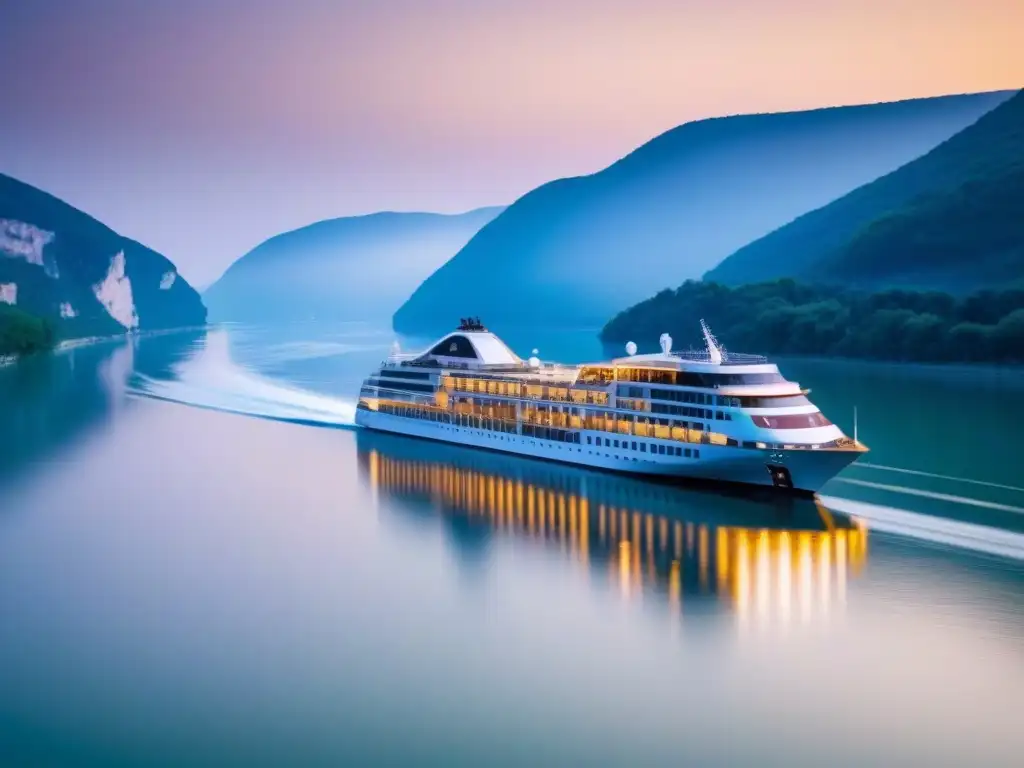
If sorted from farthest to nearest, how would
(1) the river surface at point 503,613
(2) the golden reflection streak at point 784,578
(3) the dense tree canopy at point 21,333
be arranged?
1. (3) the dense tree canopy at point 21,333
2. (2) the golden reflection streak at point 784,578
3. (1) the river surface at point 503,613

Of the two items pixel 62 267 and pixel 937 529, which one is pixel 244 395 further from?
pixel 62 267

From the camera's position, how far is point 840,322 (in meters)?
89.0

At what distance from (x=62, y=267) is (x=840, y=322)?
5123 inches

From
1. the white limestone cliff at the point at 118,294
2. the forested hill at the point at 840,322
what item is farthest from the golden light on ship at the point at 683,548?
the white limestone cliff at the point at 118,294

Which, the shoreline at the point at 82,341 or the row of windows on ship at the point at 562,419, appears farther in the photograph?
the shoreline at the point at 82,341

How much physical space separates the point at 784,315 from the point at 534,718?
82.8m

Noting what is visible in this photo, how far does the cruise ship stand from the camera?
31422mm

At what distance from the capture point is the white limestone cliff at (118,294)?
573 feet

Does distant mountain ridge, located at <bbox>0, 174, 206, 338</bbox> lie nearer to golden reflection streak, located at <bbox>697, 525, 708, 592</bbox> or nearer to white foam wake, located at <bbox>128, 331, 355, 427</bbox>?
white foam wake, located at <bbox>128, 331, 355, 427</bbox>

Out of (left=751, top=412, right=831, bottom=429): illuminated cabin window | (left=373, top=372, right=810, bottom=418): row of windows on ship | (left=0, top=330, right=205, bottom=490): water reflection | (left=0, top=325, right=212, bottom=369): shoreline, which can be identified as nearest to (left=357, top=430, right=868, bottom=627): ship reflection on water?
(left=751, top=412, right=831, bottom=429): illuminated cabin window

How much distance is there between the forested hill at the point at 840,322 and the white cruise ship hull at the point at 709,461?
4768 cm

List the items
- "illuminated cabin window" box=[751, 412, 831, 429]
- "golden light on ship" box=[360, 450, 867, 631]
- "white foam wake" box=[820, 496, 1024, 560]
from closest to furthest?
"golden light on ship" box=[360, 450, 867, 631] < "white foam wake" box=[820, 496, 1024, 560] < "illuminated cabin window" box=[751, 412, 831, 429]

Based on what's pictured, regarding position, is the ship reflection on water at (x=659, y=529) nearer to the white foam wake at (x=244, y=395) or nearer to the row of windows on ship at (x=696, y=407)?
the row of windows on ship at (x=696, y=407)

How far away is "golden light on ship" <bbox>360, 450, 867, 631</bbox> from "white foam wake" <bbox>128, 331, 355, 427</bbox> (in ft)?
64.5
